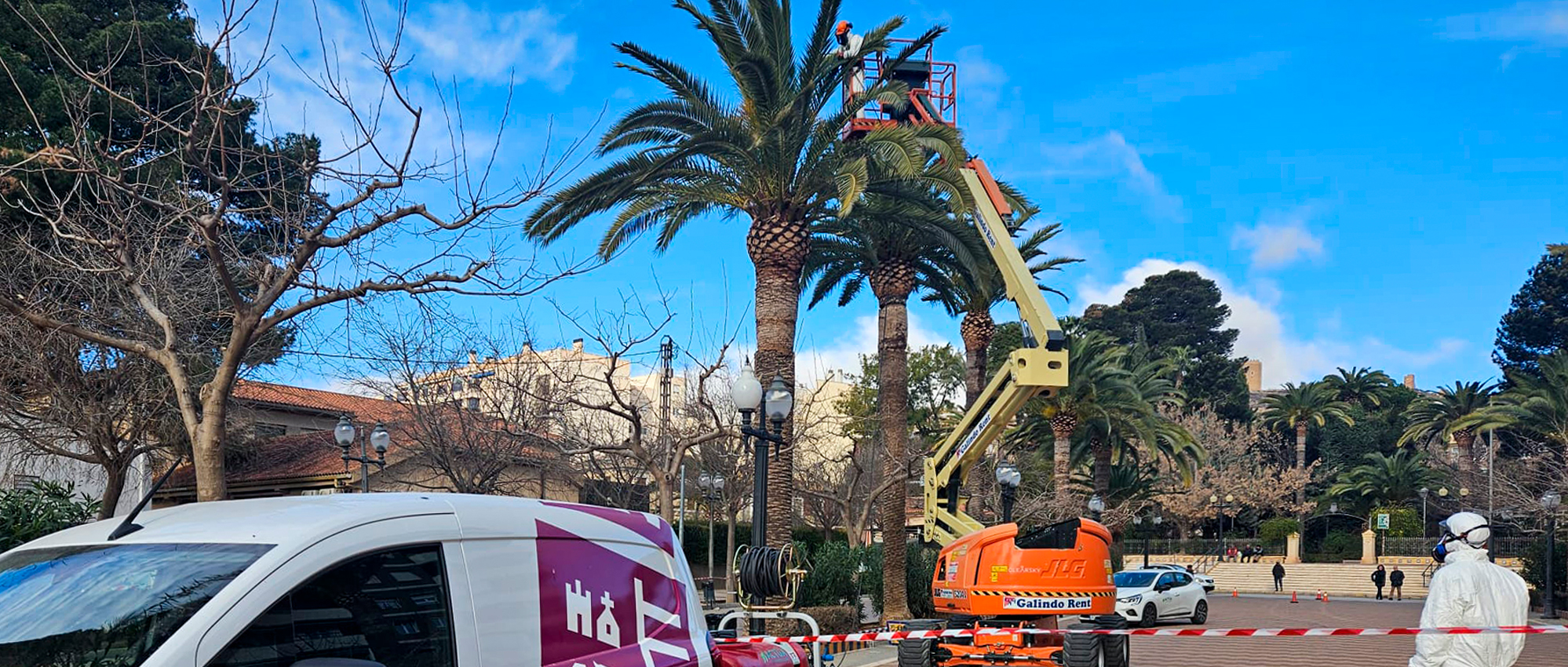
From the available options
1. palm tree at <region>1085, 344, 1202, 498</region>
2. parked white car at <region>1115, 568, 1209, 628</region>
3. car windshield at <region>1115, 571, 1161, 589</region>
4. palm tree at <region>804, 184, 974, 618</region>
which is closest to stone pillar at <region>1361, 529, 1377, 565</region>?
palm tree at <region>1085, 344, 1202, 498</region>

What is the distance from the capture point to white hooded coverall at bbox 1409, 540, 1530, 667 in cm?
714

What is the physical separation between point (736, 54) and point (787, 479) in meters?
6.72

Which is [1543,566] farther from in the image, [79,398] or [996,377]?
[79,398]

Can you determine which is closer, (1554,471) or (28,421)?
(28,421)

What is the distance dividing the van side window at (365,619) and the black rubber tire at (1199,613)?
94.3 ft

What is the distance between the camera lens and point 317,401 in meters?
41.8

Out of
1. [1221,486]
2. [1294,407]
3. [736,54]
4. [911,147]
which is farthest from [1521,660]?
[1294,407]

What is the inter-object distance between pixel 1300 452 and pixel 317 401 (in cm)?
5446

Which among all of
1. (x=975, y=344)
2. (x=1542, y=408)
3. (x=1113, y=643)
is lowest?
(x=1113, y=643)

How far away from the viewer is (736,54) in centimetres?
1920

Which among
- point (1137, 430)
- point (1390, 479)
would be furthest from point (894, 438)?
point (1390, 479)

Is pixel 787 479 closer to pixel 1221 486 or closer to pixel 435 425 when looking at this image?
pixel 435 425

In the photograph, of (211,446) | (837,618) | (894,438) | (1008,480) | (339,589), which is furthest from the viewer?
(894,438)

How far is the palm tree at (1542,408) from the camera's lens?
153ft
